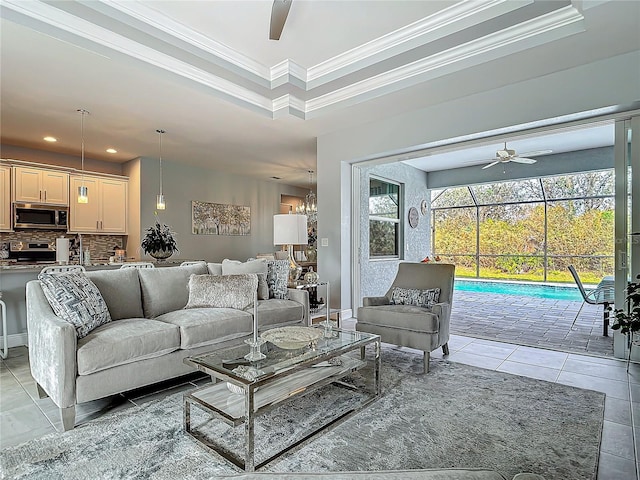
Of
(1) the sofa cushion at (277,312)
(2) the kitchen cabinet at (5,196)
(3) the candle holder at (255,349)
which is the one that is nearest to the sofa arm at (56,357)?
(3) the candle holder at (255,349)

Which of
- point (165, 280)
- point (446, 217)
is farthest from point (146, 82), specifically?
point (446, 217)

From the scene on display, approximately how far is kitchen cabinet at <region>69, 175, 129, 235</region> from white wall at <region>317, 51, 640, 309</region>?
3.84 metres

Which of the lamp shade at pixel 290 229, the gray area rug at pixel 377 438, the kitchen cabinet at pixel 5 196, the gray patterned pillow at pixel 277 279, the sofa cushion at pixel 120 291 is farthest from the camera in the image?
the kitchen cabinet at pixel 5 196

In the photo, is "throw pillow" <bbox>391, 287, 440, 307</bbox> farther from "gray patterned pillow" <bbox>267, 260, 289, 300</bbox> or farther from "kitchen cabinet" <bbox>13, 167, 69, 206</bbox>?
"kitchen cabinet" <bbox>13, 167, 69, 206</bbox>

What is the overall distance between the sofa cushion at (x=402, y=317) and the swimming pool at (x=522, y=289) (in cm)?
596

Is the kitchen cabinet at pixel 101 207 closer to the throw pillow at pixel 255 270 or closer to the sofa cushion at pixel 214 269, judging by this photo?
the sofa cushion at pixel 214 269

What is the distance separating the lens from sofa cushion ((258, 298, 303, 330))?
342cm

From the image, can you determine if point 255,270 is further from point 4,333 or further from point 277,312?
point 4,333

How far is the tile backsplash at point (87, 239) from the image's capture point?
568 cm

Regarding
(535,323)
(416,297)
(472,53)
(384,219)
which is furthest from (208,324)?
(384,219)

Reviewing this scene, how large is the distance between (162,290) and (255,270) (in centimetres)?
97

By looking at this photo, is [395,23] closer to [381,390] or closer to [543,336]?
[381,390]

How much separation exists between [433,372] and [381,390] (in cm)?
67

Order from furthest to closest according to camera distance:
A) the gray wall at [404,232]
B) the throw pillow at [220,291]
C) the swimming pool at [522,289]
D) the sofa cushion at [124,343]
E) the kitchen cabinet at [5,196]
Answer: the swimming pool at [522,289] → the gray wall at [404,232] → the kitchen cabinet at [5,196] → the throw pillow at [220,291] → the sofa cushion at [124,343]
